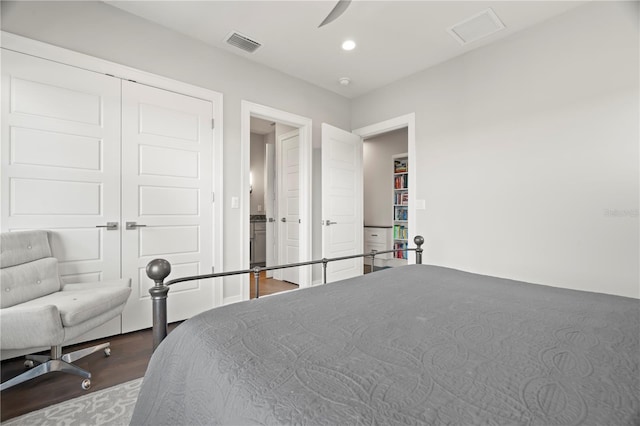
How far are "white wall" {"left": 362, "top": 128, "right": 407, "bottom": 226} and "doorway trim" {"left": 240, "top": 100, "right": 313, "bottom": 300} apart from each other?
2332mm

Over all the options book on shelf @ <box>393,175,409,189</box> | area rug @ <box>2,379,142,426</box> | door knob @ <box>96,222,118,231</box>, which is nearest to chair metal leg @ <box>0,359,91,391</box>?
area rug @ <box>2,379,142,426</box>

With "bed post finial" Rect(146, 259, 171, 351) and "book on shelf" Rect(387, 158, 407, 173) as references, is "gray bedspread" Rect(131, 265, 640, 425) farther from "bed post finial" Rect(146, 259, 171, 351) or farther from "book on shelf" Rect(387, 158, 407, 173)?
"book on shelf" Rect(387, 158, 407, 173)

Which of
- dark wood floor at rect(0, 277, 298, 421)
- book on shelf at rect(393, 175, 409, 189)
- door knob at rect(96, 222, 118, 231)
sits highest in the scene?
book on shelf at rect(393, 175, 409, 189)

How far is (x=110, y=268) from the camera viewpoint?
7.88 ft

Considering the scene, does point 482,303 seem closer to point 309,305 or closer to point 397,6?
point 309,305

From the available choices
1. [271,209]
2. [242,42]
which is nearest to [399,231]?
[271,209]

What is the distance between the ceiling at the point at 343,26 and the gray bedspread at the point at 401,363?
2.36 m

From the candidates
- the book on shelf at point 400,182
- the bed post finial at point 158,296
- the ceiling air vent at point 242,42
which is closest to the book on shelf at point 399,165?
the book on shelf at point 400,182

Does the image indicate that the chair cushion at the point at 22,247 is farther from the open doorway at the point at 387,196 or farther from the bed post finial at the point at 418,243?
the open doorway at the point at 387,196

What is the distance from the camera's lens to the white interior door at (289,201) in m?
4.33

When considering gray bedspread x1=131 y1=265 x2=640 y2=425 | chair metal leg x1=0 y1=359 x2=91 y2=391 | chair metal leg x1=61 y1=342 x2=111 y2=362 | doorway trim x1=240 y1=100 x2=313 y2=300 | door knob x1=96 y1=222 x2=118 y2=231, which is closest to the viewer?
gray bedspread x1=131 y1=265 x2=640 y2=425

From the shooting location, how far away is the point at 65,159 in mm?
Result: 2223

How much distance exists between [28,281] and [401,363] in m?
2.37

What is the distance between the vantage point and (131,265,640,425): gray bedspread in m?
Answer: 0.54
